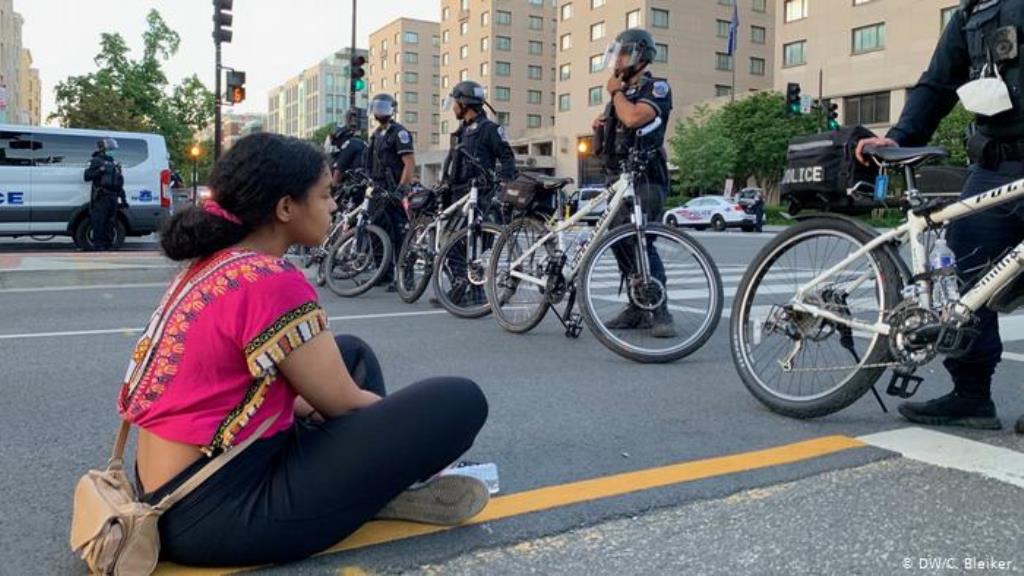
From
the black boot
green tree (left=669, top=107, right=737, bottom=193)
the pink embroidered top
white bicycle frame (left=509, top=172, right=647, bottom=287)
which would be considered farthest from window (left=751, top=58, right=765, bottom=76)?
the pink embroidered top

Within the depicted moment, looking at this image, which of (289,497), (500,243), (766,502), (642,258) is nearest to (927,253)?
(766,502)

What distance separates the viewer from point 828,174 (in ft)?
12.6

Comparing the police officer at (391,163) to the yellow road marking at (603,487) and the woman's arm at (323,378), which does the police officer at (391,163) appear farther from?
the woman's arm at (323,378)

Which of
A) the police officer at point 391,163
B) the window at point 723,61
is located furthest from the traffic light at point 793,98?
the window at point 723,61

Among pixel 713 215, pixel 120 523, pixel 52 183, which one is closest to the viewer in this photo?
pixel 120 523

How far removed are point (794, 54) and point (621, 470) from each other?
5643cm

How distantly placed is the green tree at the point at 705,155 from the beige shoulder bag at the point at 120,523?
5285 centimetres

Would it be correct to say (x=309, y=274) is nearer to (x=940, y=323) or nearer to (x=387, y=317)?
(x=387, y=317)

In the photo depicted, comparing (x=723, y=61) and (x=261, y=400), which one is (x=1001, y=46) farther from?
(x=723, y=61)

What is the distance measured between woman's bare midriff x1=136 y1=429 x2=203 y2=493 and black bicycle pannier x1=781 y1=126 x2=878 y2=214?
2803 mm

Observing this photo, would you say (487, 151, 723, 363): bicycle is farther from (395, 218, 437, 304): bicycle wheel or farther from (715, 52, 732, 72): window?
(715, 52, 732, 72): window

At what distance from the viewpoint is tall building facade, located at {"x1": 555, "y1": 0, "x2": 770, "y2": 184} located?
221 feet

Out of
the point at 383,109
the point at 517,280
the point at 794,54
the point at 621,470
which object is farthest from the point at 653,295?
the point at 794,54

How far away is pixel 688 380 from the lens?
4.72m
